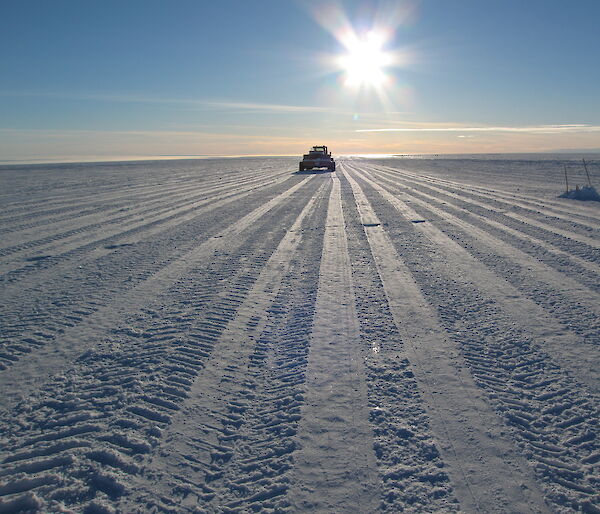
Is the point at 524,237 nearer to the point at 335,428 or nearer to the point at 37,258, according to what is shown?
the point at 335,428

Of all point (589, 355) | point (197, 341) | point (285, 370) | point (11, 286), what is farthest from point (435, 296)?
point (11, 286)

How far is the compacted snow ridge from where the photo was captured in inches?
89.7

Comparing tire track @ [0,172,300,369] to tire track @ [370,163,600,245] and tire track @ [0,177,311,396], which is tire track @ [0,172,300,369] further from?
tire track @ [370,163,600,245]

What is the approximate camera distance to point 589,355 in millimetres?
3578

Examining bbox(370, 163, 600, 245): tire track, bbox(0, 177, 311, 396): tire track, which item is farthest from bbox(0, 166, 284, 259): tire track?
bbox(370, 163, 600, 245): tire track

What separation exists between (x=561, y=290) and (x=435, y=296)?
5.36 ft

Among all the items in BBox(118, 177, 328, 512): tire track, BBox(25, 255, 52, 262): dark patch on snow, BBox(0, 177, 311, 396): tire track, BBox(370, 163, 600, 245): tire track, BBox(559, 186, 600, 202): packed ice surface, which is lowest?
BBox(118, 177, 328, 512): tire track

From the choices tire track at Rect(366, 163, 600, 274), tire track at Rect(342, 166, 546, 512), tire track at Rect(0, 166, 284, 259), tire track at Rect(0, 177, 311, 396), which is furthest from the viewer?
tire track at Rect(0, 166, 284, 259)

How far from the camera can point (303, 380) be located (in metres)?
3.32

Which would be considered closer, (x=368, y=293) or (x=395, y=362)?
(x=395, y=362)

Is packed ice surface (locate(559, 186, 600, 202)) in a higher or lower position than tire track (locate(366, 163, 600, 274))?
higher

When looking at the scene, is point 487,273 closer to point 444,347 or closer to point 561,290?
point 561,290

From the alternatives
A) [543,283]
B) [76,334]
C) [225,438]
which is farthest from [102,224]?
[543,283]

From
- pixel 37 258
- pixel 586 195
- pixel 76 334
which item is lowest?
pixel 76 334
